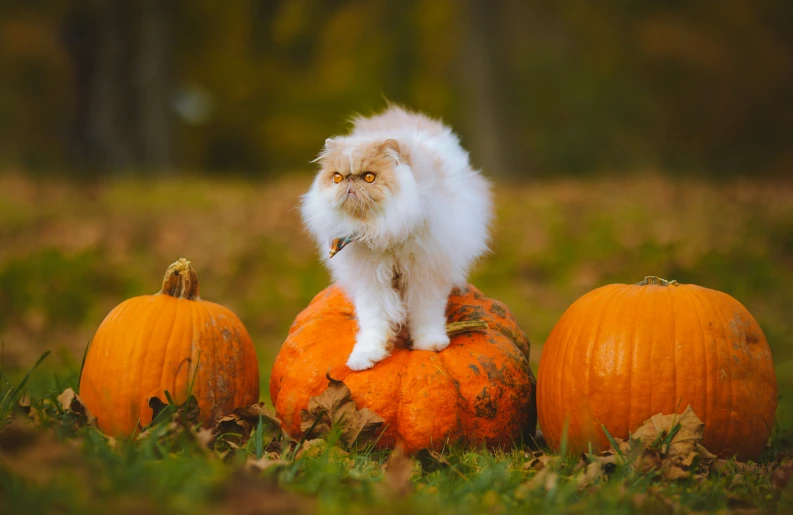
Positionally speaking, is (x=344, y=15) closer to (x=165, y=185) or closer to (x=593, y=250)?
(x=165, y=185)

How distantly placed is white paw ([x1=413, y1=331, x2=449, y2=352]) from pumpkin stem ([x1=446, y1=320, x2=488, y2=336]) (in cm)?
9

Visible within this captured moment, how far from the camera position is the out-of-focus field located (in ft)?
21.2

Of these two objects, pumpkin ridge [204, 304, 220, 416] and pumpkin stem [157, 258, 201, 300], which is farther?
pumpkin stem [157, 258, 201, 300]

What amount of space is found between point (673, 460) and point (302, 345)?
1.52 metres

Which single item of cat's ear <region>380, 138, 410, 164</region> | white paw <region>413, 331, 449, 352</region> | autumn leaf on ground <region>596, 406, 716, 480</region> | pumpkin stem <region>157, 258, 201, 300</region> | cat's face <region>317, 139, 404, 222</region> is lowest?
autumn leaf on ground <region>596, 406, 716, 480</region>

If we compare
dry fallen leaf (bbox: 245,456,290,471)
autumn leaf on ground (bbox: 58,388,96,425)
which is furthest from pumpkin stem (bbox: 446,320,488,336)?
autumn leaf on ground (bbox: 58,388,96,425)

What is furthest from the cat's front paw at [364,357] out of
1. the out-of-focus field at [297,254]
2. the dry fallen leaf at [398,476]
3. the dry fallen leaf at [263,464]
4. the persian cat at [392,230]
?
the out-of-focus field at [297,254]

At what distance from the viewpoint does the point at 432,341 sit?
296cm

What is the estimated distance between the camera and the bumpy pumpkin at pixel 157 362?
2.85m

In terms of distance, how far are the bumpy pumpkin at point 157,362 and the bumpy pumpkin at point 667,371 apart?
137cm

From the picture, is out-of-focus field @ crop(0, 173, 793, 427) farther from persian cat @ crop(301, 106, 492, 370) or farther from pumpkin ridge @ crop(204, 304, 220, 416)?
persian cat @ crop(301, 106, 492, 370)

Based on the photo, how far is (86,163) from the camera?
1430 centimetres

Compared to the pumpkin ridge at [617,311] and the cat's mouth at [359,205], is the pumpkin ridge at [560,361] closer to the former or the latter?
the pumpkin ridge at [617,311]

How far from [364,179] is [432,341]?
74cm
